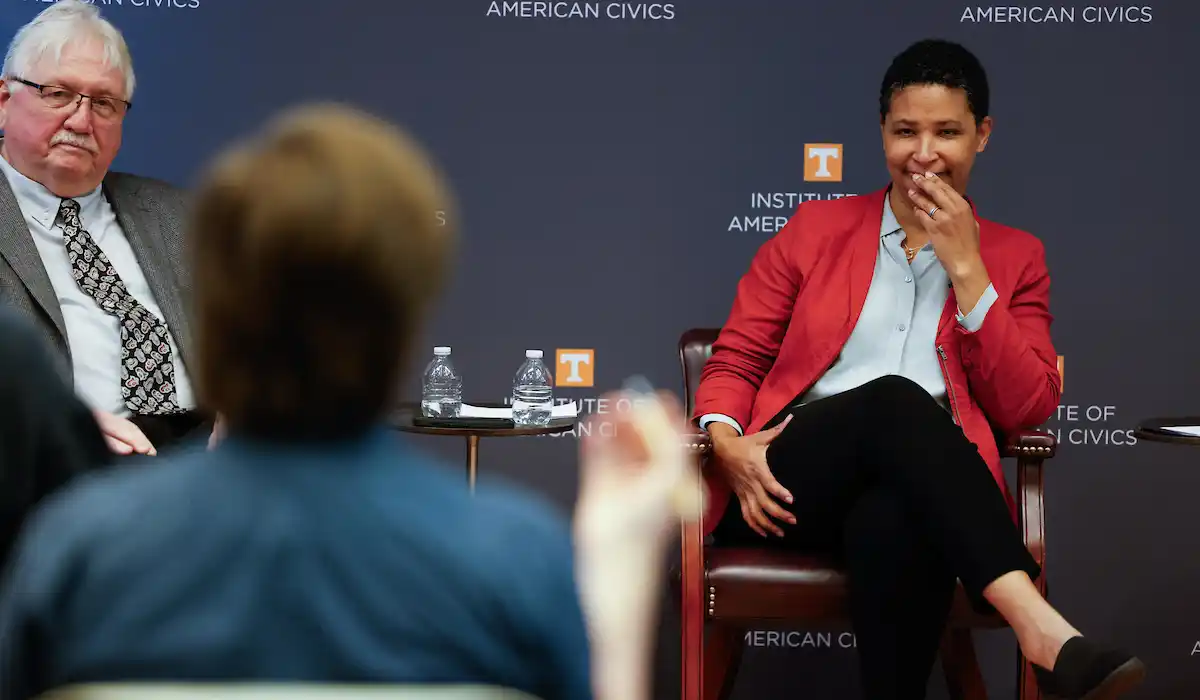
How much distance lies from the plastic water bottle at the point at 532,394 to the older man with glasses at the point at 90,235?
764 millimetres

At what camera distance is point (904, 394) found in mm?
2393

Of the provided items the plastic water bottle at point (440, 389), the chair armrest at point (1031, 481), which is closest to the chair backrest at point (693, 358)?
the plastic water bottle at point (440, 389)

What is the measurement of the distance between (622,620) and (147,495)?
0.33 metres

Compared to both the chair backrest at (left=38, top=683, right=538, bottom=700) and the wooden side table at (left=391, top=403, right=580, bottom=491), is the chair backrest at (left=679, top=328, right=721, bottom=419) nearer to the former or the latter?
the wooden side table at (left=391, top=403, right=580, bottom=491)

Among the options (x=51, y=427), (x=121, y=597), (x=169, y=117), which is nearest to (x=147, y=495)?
(x=121, y=597)

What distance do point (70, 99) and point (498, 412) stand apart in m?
1.20

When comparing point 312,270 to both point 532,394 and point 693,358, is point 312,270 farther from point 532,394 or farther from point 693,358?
point 532,394

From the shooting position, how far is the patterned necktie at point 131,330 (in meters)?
2.61

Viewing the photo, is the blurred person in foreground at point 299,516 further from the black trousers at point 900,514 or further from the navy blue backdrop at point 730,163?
the navy blue backdrop at point 730,163

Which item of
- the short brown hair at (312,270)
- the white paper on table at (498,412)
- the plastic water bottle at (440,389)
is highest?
the short brown hair at (312,270)

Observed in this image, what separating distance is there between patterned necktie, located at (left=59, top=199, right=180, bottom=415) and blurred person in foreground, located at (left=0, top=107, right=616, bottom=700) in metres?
1.90

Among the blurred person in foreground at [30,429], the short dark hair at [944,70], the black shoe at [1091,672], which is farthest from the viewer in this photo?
the short dark hair at [944,70]

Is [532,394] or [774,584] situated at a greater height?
[532,394]

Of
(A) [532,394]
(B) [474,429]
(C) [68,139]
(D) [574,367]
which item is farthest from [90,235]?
(D) [574,367]
